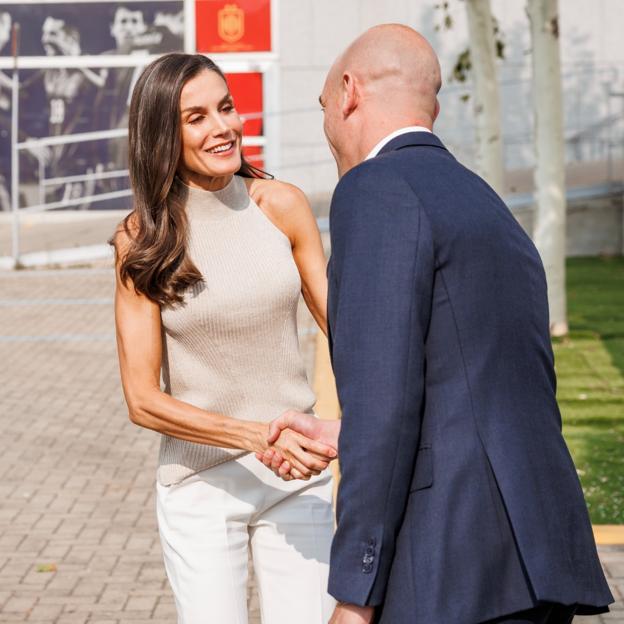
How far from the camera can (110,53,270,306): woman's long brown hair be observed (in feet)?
11.4

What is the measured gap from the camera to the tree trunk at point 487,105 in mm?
13680

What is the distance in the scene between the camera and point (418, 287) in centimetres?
247

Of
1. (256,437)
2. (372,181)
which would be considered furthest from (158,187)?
(372,181)

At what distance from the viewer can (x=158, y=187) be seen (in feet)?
11.6

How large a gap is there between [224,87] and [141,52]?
20772 mm

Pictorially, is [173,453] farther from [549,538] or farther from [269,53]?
[269,53]

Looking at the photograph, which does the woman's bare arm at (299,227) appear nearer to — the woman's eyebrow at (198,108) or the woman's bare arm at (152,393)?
the woman's eyebrow at (198,108)

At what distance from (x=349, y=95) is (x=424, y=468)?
2.36 ft

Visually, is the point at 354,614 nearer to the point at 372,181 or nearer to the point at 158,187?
the point at 372,181

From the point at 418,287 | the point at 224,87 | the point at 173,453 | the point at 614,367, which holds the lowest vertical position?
the point at 614,367

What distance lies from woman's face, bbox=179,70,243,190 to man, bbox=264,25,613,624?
40.4 inches

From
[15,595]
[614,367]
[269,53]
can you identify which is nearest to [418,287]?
[15,595]

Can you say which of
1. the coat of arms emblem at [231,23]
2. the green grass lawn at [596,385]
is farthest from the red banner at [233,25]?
the green grass lawn at [596,385]

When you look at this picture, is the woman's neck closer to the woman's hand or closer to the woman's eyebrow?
the woman's eyebrow
